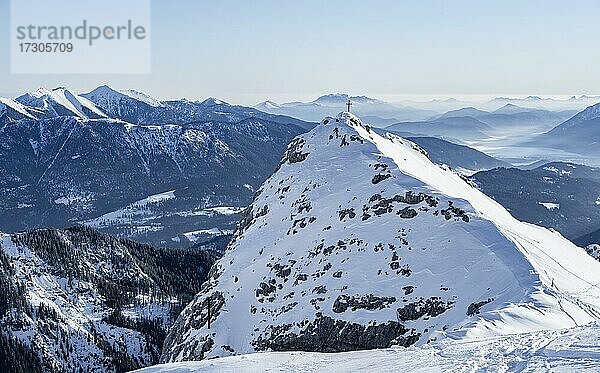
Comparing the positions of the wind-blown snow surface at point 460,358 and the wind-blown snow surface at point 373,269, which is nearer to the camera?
the wind-blown snow surface at point 460,358

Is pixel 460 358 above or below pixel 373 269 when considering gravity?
above

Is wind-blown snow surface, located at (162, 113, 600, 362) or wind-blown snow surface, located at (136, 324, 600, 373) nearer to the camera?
wind-blown snow surface, located at (136, 324, 600, 373)

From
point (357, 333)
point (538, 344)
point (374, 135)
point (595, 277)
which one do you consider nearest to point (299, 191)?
point (374, 135)

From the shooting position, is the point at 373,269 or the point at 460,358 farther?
the point at 373,269
